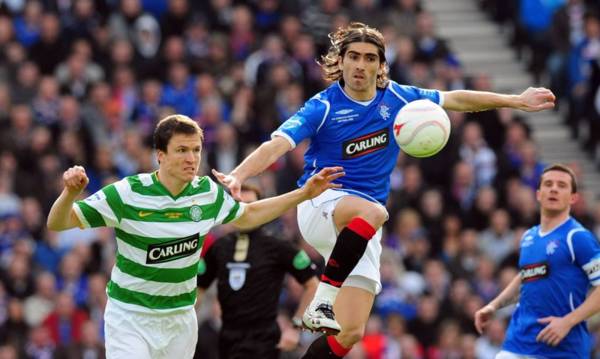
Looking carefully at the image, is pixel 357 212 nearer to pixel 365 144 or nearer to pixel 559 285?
pixel 365 144

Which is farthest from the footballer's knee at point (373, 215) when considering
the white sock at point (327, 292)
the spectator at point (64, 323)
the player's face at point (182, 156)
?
the spectator at point (64, 323)

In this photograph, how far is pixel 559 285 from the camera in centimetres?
1127

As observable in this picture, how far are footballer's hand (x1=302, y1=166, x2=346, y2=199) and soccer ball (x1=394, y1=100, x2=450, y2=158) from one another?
2.16ft

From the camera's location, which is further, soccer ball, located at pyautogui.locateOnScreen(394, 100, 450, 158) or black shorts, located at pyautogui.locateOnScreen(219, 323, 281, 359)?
black shorts, located at pyautogui.locateOnScreen(219, 323, 281, 359)

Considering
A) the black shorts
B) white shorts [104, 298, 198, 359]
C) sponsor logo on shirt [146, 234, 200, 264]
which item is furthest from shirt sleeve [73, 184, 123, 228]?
the black shorts

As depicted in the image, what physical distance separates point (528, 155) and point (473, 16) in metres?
5.36

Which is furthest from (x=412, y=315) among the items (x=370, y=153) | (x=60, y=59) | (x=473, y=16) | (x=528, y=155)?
(x=473, y=16)

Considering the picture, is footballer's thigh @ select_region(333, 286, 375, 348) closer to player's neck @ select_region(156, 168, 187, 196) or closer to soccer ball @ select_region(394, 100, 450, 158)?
soccer ball @ select_region(394, 100, 450, 158)

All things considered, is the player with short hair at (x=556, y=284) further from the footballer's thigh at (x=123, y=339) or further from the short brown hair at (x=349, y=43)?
the footballer's thigh at (x=123, y=339)

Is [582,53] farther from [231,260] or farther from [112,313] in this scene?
[112,313]

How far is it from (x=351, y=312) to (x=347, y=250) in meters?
0.63

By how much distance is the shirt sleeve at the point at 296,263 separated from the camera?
11.8m

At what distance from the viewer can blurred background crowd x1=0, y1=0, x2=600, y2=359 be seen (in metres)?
16.8

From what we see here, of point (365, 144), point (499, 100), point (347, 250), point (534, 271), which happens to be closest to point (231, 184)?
point (347, 250)
